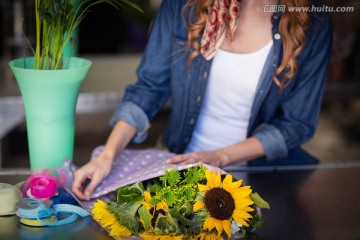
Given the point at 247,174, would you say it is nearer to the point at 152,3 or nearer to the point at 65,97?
the point at 65,97

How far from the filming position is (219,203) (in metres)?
1.29

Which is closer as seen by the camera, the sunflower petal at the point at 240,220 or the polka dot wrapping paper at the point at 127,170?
the sunflower petal at the point at 240,220

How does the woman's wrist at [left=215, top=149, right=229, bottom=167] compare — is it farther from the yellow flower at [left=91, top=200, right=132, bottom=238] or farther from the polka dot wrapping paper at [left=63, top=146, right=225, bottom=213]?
the yellow flower at [left=91, top=200, right=132, bottom=238]

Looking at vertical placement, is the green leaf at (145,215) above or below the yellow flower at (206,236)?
above

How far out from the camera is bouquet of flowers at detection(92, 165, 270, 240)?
4.23 ft

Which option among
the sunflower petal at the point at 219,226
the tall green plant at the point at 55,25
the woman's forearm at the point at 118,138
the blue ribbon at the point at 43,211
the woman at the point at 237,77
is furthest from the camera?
the woman at the point at 237,77

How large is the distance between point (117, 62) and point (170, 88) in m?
2.90

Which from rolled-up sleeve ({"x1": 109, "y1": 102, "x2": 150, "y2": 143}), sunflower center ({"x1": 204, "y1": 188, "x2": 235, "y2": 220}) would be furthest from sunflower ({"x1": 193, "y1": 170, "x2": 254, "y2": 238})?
rolled-up sleeve ({"x1": 109, "y1": 102, "x2": 150, "y2": 143})

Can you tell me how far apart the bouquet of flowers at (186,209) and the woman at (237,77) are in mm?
474

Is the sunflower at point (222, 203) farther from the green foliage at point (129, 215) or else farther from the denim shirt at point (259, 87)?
the denim shirt at point (259, 87)

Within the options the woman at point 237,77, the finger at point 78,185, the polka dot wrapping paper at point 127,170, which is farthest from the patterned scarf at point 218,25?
the finger at point 78,185

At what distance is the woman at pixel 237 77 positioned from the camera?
189 centimetres

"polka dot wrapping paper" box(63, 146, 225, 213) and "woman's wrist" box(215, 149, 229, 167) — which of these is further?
"woman's wrist" box(215, 149, 229, 167)

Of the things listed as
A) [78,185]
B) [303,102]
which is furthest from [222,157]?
[78,185]
